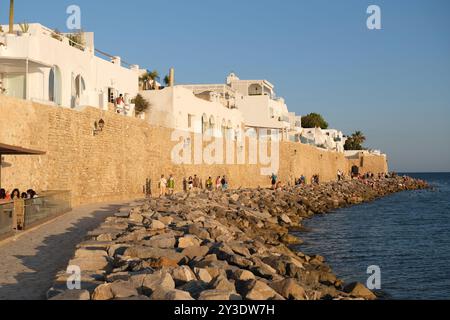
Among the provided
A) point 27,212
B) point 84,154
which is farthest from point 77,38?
point 27,212

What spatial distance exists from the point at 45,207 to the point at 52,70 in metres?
10.5

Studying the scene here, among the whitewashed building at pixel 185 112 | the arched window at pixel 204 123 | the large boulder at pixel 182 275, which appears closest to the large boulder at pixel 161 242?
the large boulder at pixel 182 275

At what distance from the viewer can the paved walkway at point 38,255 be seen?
26.5 feet

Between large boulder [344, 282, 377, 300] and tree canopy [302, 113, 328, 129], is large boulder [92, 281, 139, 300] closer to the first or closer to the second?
large boulder [344, 282, 377, 300]

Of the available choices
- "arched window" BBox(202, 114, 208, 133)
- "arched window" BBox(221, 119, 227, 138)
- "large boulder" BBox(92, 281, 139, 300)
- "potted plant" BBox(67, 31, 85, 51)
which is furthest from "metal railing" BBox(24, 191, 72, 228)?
"arched window" BBox(221, 119, 227, 138)

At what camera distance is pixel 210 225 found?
49.2 ft

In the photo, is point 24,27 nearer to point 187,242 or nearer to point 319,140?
point 187,242

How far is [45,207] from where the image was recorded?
1534cm

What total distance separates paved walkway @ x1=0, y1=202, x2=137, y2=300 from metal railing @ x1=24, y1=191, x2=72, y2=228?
0.23m

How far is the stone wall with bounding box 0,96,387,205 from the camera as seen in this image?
17.9 metres

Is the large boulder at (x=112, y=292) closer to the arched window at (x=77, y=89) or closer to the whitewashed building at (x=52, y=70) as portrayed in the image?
the whitewashed building at (x=52, y=70)
